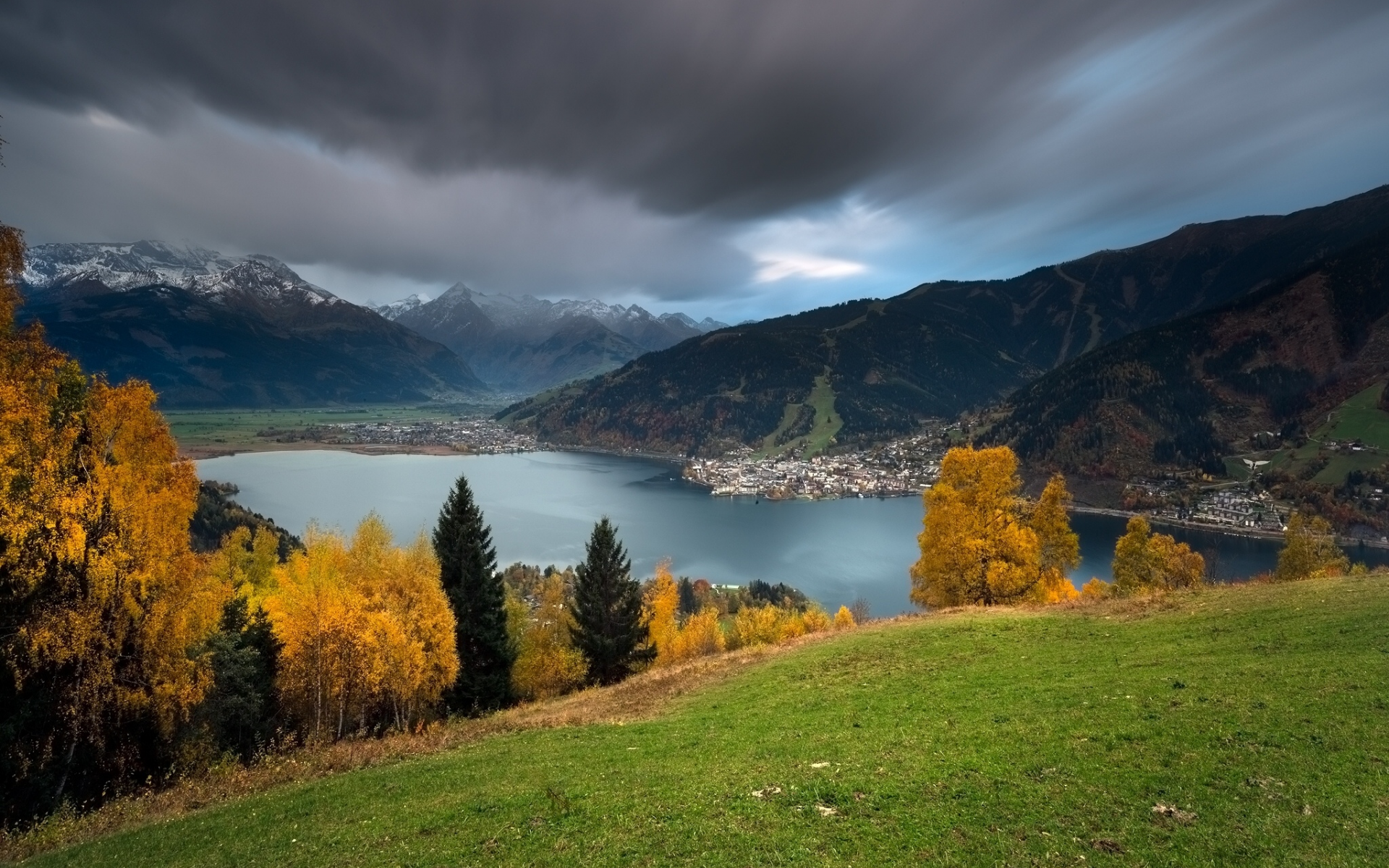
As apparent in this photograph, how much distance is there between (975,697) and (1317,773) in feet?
24.4

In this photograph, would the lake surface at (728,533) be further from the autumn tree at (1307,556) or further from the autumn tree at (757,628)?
the autumn tree at (757,628)

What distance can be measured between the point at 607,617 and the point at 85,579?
25305 millimetres

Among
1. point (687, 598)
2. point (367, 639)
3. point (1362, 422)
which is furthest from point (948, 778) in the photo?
point (1362, 422)

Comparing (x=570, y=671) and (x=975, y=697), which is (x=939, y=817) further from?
(x=570, y=671)

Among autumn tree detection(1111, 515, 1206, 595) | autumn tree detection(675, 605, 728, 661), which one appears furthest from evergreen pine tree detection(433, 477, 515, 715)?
autumn tree detection(1111, 515, 1206, 595)

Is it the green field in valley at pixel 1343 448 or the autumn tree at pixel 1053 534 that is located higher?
the autumn tree at pixel 1053 534

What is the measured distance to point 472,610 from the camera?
34.5 meters

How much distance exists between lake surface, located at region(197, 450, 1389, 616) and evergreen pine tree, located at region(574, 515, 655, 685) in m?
62.4

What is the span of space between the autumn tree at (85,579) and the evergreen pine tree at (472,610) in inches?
544

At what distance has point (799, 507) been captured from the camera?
646 ft

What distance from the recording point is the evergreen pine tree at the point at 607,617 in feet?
126

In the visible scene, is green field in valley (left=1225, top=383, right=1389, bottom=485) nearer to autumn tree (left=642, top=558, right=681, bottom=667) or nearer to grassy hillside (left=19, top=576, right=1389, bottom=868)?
autumn tree (left=642, top=558, right=681, bottom=667)

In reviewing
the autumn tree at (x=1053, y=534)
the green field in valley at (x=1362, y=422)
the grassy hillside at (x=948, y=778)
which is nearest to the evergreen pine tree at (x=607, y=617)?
the grassy hillside at (x=948, y=778)

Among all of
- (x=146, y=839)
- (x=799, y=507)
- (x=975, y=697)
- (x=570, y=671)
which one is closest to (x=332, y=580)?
(x=570, y=671)
